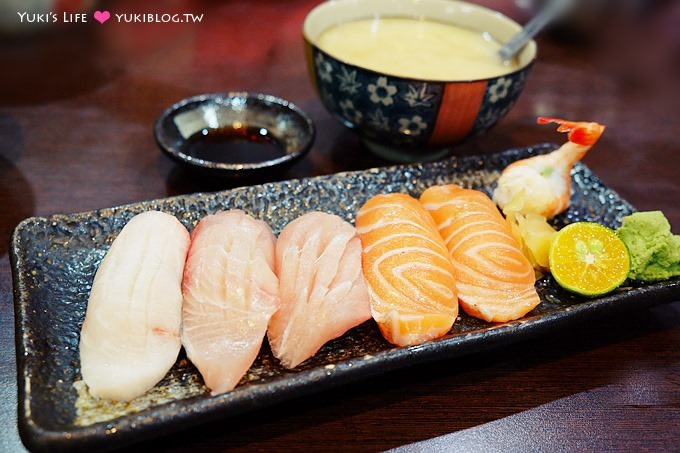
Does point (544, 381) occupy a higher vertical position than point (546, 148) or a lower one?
lower

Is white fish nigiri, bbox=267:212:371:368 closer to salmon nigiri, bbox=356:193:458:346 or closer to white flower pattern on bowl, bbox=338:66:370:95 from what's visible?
salmon nigiri, bbox=356:193:458:346

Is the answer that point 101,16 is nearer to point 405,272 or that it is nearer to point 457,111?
point 457,111

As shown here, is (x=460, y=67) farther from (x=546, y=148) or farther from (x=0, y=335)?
(x=0, y=335)

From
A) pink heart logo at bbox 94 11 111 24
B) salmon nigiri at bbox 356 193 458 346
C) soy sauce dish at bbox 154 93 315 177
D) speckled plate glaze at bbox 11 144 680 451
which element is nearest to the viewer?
speckled plate glaze at bbox 11 144 680 451

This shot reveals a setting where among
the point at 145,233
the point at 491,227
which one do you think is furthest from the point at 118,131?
the point at 491,227

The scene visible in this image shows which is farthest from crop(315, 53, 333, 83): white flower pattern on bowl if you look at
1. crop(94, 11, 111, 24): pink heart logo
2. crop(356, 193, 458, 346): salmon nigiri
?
crop(94, 11, 111, 24): pink heart logo

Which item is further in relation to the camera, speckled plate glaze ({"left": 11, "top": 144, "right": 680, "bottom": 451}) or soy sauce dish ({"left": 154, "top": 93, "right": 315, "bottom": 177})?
soy sauce dish ({"left": 154, "top": 93, "right": 315, "bottom": 177})
